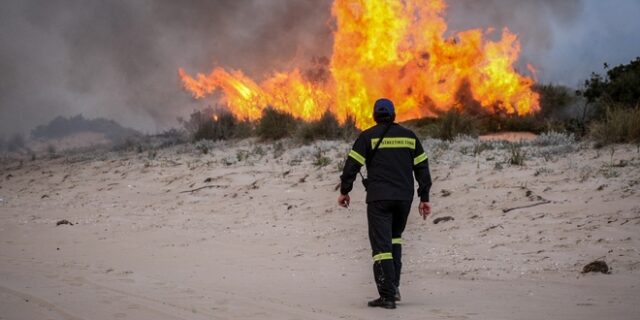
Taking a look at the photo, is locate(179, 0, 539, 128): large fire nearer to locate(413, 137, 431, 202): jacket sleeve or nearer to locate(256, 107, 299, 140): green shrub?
locate(256, 107, 299, 140): green shrub

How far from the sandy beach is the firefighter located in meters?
0.42

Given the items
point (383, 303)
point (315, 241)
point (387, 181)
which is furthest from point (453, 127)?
point (383, 303)

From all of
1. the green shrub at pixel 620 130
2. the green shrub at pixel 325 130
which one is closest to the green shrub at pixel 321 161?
the green shrub at pixel 325 130

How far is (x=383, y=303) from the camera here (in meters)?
5.81

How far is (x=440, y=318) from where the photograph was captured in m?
5.32

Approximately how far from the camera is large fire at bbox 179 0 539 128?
19.8m

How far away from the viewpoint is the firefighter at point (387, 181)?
5.98m

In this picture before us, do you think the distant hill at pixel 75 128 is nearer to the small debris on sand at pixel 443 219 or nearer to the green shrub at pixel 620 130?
the green shrub at pixel 620 130

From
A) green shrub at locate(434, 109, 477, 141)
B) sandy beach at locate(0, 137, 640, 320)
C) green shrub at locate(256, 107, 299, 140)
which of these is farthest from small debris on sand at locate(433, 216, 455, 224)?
green shrub at locate(256, 107, 299, 140)

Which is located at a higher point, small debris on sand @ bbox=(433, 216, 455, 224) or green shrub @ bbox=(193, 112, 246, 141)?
green shrub @ bbox=(193, 112, 246, 141)

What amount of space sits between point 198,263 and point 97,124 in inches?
1104

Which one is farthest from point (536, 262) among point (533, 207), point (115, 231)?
point (115, 231)

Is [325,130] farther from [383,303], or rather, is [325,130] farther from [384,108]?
[383,303]

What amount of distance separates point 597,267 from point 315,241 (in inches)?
134
